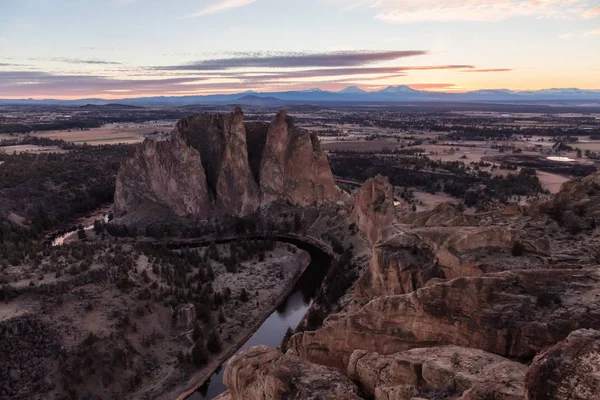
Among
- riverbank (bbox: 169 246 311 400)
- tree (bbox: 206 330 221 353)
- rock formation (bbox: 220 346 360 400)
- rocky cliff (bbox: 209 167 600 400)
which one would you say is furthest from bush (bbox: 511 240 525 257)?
tree (bbox: 206 330 221 353)

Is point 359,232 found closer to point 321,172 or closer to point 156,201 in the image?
point 321,172

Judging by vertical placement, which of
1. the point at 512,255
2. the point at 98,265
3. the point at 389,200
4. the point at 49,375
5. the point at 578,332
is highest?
the point at 578,332

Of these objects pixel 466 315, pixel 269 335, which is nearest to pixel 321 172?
pixel 269 335

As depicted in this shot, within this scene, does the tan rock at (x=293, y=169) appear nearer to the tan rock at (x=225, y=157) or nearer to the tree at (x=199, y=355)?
the tan rock at (x=225, y=157)

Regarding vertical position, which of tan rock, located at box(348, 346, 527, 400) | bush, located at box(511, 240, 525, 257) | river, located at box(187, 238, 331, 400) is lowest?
river, located at box(187, 238, 331, 400)

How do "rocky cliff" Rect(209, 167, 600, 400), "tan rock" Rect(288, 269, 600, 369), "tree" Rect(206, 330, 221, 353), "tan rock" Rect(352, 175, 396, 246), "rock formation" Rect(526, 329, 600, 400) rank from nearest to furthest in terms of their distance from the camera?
"rock formation" Rect(526, 329, 600, 400)
"rocky cliff" Rect(209, 167, 600, 400)
"tan rock" Rect(288, 269, 600, 369)
"tree" Rect(206, 330, 221, 353)
"tan rock" Rect(352, 175, 396, 246)

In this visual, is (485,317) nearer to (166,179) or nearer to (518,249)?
(518,249)

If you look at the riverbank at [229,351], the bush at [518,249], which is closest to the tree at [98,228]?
the riverbank at [229,351]

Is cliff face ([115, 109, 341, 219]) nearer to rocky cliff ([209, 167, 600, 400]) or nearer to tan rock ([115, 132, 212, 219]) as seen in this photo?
tan rock ([115, 132, 212, 219])
